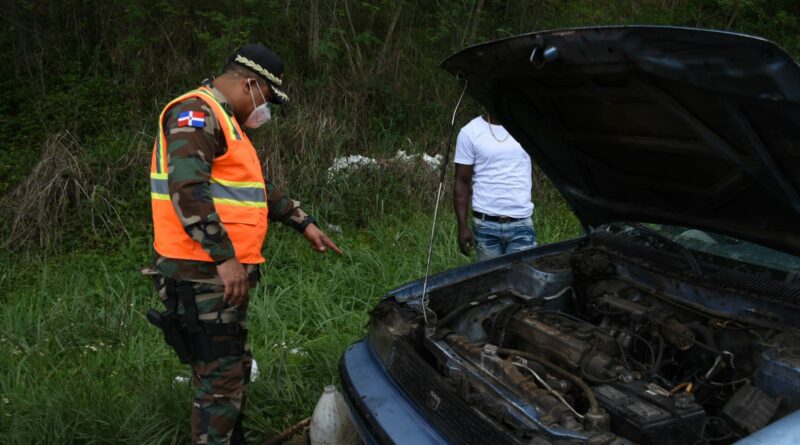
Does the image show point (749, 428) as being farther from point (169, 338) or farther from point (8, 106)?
point (8, 106)

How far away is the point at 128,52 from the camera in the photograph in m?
7.69

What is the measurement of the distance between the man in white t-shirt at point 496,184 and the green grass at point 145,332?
3.43ft

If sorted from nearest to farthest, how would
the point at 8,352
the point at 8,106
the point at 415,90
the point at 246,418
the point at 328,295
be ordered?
1. the point at 246,418
2. the point at 8,352
3. the point at 328,295
4. the point at 8,106
5. the point at 415,90

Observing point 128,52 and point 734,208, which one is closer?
point 734,208

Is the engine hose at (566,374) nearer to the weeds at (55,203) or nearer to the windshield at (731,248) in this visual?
the windshield at (731,248)

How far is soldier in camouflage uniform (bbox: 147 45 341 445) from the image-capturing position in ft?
8.17

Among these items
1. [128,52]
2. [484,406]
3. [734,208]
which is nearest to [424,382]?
[484,406]

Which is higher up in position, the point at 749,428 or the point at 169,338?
the point at 749,428

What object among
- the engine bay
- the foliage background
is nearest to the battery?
the engine bay

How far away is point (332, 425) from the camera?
297 cm

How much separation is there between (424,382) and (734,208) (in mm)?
1413

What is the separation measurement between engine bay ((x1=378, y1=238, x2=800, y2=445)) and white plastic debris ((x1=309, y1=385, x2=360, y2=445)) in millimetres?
599

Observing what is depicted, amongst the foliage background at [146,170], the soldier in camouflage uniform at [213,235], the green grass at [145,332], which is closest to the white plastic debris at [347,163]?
the foliage background at [146,170]

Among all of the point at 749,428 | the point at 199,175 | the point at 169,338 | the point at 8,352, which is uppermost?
the point at 199,175
